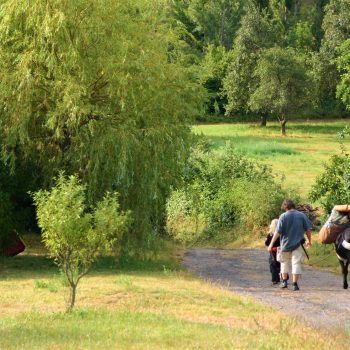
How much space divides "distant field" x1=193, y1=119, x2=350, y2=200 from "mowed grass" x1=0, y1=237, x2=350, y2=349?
20.0 m

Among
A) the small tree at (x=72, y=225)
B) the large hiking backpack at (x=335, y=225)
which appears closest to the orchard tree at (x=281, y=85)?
the large hiking backpack at (x=335, y=225)

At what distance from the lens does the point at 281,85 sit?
67688mm

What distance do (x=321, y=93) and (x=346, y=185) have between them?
54356 millimetres

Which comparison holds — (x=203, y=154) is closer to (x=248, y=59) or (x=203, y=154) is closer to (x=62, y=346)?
(x=62, y=346)

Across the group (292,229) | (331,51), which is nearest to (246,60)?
(331,51)

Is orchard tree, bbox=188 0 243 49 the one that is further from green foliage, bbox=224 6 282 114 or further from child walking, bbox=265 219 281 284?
child walking, bbox=265 219 281 284

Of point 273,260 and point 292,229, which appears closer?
point 292,229

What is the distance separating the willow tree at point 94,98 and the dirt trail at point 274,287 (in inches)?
107

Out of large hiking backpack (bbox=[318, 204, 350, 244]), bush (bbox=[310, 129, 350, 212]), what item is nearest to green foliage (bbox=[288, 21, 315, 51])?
bush (bbox=[310, 129, 350, 212])

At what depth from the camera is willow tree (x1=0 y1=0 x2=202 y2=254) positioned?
18.8 m

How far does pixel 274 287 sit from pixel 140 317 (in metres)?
5.86

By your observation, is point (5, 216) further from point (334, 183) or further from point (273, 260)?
point (334, 183)

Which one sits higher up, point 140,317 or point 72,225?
point 72,225

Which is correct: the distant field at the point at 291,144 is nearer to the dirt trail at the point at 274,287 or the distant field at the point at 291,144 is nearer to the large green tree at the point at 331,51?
the large green tree at the point at 331,51
